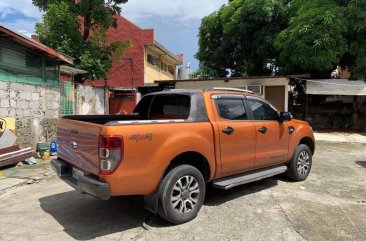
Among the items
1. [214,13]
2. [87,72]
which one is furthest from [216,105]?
[214,13]

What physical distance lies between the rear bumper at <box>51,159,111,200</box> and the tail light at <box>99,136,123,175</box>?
0.17m

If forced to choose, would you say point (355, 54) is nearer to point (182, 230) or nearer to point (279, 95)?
point (279, 95)

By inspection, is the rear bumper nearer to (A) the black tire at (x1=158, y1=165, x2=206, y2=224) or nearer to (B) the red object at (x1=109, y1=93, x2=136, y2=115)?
(A) the black tire at (x1=158, y1=165, x2=206, y2=224)

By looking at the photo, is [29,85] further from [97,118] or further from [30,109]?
[97,118]

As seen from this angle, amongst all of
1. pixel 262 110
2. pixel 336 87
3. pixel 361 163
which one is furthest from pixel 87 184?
pixel 336 87

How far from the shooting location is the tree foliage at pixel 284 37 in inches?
635

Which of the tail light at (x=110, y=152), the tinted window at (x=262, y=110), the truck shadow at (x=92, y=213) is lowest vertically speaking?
the truck shadow at (x=92, y=213)

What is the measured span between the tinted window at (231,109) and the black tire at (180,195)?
3.55 ft

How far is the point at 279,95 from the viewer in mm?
17844

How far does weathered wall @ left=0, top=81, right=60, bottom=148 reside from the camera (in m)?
9.09

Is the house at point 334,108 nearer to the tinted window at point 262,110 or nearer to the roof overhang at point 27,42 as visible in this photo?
the tinted window at point 262,110

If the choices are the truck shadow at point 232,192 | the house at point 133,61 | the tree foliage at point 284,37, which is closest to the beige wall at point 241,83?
the tree foliage at point 284,37

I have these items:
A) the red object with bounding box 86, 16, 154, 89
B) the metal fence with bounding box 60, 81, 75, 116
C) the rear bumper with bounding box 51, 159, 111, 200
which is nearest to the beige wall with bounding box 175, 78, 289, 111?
the red object with bounding box 86, 16, 154, 89

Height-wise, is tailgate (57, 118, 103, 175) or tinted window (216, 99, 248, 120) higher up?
tinted window (216, 99, 248, 120)
